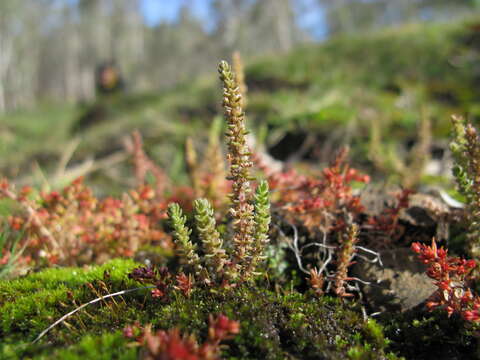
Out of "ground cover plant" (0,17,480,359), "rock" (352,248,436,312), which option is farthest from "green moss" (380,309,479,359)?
"rock" (352,248,436,312)

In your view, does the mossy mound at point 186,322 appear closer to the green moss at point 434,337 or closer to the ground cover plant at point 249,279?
the ground cover plant at point 249,279

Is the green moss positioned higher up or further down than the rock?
further down

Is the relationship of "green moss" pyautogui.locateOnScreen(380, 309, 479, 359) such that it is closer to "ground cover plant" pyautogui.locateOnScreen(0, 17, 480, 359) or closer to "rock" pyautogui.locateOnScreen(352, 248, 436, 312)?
"ground cover plant" pyautogui.locateOnScreen(0, 17, 480, 359)

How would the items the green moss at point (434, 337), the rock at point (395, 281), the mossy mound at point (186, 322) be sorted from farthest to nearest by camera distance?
the rock at point (395, 281) → the green moss at point (434, 337) → the mossy mound at point (186, 322)

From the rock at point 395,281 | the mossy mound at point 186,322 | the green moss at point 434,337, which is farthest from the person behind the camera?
the rock at point 395,281

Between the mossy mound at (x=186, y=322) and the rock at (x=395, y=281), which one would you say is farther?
the rock at (x=395, y=281)

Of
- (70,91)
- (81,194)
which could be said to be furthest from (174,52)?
(81,194)

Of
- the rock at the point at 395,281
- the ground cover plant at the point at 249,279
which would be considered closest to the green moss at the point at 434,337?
the ground cover plant at the point at 249,279

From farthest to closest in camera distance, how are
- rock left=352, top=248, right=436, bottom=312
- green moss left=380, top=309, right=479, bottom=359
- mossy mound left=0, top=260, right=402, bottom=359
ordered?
rock left=352, top=248, right=436, bottom=312
green moss left=380, top=309, right=479, bottom=359
mossy mound left=0, top=260, right=402, bottom=359

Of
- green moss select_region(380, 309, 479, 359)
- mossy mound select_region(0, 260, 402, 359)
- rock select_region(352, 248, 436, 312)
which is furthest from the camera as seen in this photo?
rock select_region(352, 248, 436, 312)

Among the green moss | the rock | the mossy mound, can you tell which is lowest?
the green moss

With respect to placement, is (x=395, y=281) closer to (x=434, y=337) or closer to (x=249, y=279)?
(x=434, y=337)
